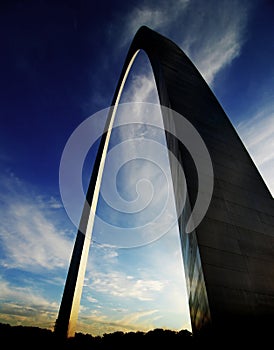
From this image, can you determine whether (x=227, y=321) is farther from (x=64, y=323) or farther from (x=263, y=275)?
(x=64, y=323)

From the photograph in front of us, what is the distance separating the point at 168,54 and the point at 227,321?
16.9 meters

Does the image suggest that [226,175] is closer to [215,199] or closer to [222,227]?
[215,199]

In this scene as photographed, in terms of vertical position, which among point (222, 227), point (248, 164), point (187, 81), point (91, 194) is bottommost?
point (222, 227)

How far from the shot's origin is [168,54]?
16.1 m

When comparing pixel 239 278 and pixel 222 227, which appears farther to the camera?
pixel 222 227

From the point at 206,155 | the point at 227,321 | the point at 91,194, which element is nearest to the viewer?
the point at 227,321

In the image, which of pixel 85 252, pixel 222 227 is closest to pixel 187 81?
pixel 222 227

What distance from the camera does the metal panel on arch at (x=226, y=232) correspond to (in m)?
5.42

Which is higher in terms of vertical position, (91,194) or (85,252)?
(91,194)

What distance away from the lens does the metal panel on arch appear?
17.8 feet

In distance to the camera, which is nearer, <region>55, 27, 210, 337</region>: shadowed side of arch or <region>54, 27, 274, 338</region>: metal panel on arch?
<region>54, 27, 274, 338</region>: metal panel on arch

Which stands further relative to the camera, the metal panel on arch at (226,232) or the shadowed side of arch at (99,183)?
the shadowed side of arch at (99,183)

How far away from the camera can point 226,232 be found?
683 centimetres

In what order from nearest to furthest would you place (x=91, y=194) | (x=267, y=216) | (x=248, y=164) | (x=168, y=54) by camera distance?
(x=267, y=216)
(x=248, y=164)
(x=168, y=54)
(x=91, y=194)
